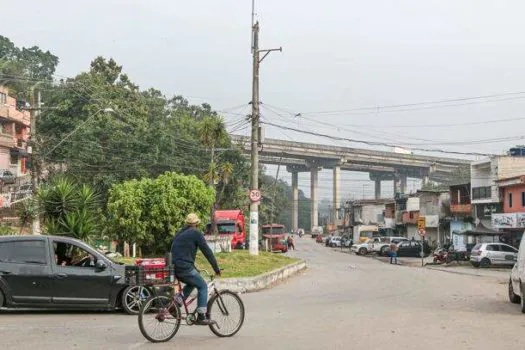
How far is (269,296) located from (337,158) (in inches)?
3824

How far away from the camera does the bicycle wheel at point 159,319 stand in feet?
29.9

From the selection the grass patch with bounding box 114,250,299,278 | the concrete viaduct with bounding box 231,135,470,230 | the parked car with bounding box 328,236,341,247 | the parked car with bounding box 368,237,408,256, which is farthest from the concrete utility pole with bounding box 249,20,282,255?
the concrete viaduct with bounding box 231,135,470,230

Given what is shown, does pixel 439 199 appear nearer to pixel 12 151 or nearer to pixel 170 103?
pixel 170 103

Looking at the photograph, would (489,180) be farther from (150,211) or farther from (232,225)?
(150,211)

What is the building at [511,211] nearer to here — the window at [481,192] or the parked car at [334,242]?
the window at [481,192]

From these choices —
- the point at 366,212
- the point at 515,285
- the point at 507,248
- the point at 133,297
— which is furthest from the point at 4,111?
the point at 366,212

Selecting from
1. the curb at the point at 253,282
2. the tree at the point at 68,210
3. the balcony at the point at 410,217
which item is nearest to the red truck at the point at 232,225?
the curb at the point at 253,282

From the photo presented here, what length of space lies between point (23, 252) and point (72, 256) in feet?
2.98

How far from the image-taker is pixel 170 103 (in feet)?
274

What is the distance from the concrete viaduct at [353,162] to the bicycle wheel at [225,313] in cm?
8604

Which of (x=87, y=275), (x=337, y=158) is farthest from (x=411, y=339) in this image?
(x=337, y=158)

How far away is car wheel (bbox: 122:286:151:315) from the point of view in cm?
1277

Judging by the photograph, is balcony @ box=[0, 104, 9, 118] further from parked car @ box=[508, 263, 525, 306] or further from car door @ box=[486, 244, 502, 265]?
parked car @ box=[508, 263, 525, 306]

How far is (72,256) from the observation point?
12.9 metres
